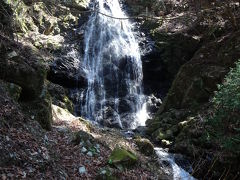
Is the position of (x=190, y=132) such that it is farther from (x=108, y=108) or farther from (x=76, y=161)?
(x=108, y=108)

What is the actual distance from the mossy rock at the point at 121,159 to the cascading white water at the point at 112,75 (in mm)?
10035

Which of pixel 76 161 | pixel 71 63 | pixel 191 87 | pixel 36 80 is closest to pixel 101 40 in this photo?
pixel 71 63

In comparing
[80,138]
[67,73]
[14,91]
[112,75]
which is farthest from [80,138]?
[112,75]

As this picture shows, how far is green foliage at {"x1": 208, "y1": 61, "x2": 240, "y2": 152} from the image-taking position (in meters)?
7.99

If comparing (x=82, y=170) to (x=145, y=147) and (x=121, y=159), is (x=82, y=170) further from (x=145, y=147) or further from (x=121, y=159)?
(x=145, y=147)

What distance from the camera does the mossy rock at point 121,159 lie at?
7.12 meters

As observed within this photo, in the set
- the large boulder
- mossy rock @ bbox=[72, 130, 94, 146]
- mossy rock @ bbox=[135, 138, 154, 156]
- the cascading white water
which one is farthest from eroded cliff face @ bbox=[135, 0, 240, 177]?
mossy rock @ bbox=[72, 130, 94, 146]

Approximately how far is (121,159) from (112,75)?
12970mm

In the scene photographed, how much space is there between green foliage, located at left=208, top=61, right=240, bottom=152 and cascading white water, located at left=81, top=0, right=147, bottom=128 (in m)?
9.58

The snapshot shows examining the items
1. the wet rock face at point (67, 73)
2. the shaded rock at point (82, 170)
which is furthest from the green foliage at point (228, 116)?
the wet rock face at point (67, 73)

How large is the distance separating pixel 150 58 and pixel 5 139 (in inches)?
651

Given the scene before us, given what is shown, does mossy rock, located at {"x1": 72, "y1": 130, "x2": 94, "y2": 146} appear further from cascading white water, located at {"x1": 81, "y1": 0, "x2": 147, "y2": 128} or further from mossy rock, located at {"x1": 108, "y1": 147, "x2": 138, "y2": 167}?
cascading white water, located at {"x1": 81, "y1": 0, "x2": 147, "y2": 128}

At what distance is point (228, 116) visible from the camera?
833 centimetres

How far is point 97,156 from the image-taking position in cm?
734
